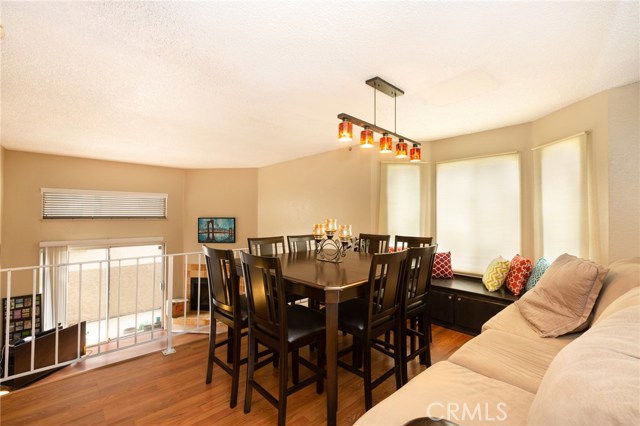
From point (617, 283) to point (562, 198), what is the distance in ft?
4.64

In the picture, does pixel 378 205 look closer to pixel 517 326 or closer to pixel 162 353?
pixel 517 326

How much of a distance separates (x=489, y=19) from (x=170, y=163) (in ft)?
19.2

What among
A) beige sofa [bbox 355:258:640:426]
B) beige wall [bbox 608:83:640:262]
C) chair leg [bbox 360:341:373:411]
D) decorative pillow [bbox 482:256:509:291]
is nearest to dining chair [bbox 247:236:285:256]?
chair leg [bbox 360:341:373:411]

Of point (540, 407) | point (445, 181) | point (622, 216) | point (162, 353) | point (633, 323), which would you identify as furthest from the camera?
point (445, 181)

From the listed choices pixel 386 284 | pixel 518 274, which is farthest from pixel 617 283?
pixel 386 284

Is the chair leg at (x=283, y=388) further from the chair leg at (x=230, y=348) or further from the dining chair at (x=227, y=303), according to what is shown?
the chair leg at (x=230, y=348)

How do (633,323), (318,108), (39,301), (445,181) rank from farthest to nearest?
(39,301) < (445,181) < (318,108) < (633,323)

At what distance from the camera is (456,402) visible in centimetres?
117

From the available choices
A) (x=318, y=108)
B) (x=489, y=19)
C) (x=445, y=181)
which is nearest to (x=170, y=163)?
(x=318, y=108)

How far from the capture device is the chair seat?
1.75 metres

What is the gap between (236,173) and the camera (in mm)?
6492

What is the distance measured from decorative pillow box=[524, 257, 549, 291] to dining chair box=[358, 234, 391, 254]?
1484mm

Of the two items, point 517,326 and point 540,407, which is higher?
point 540,407

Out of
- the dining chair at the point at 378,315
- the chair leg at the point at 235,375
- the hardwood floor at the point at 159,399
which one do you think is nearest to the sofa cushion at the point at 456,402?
the dining chair at the point at 378,315
